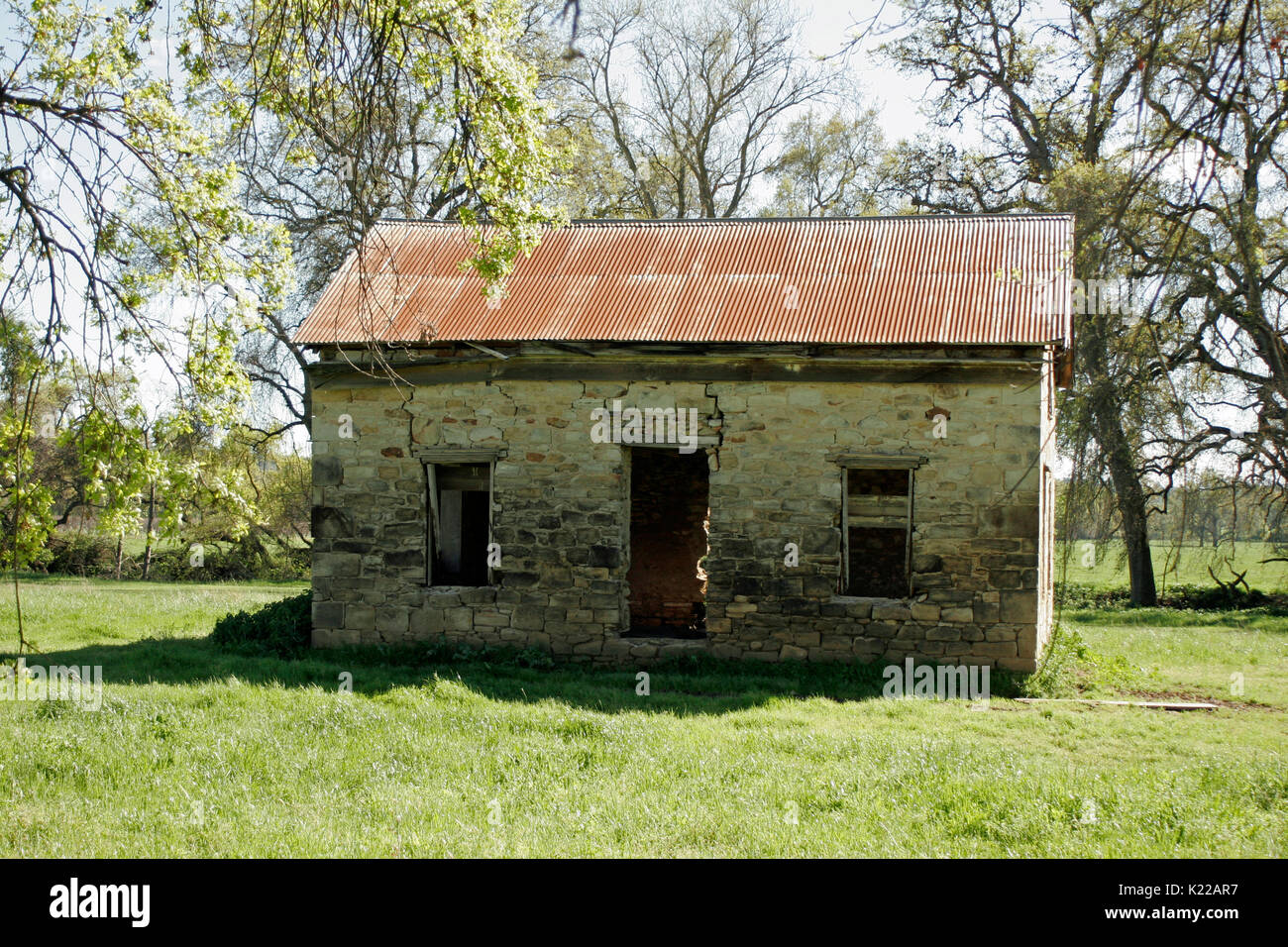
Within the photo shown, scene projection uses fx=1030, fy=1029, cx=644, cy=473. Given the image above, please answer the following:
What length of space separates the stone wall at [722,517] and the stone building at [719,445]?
25 millimetres

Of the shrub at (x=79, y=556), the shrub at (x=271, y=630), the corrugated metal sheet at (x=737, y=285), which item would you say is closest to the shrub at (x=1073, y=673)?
the corrugated metal sheet at (x=737, y=285)

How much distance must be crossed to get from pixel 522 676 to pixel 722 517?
9.06 feet

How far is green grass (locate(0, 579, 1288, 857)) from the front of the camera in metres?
5.76

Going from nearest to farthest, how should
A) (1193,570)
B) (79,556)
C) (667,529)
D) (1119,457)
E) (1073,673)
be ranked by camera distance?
1. (1073,673)
2. (667,529)
3. (1119,457)
4. (1193,570)
5. (79,556)

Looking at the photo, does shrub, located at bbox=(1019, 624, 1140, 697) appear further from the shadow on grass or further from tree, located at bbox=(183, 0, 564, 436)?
tree, located at bbox=(183, 0, 564, 436)

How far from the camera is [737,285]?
1241 centimetres

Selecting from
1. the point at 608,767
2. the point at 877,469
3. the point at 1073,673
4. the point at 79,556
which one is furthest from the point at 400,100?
the point at 79,556

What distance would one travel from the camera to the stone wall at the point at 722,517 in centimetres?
1088

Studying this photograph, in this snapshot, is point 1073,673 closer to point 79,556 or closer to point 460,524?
point 460,524

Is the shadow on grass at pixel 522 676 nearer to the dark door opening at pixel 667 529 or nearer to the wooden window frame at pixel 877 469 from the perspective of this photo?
the wooden window frame at pixel 877 469

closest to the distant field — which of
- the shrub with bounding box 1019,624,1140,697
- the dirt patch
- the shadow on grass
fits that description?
the shrub with bounding box 1019,624,1140,697
